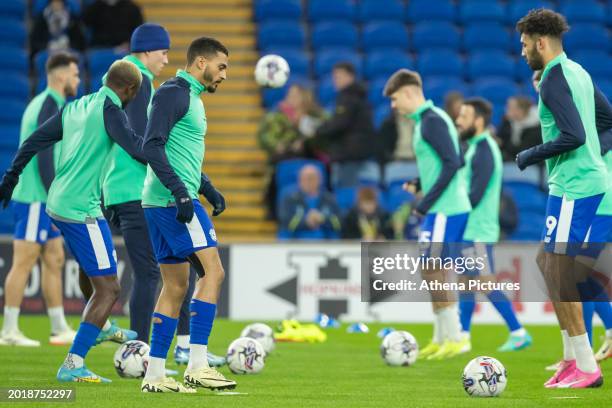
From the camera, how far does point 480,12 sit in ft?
67.1

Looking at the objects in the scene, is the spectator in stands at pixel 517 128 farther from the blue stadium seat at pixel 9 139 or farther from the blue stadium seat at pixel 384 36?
the blue stadium seat at pixel 9 139

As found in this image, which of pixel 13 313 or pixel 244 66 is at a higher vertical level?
pixel 244 66

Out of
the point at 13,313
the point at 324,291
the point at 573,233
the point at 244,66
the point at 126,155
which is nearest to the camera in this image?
the point at 573,233

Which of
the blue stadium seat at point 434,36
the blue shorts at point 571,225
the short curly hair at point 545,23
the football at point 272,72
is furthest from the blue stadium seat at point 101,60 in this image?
the blue shorts at point 571,225

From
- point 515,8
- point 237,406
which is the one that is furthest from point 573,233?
point 515,8

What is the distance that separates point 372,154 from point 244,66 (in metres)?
3.84

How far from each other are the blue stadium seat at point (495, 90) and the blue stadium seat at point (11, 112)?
722 cm

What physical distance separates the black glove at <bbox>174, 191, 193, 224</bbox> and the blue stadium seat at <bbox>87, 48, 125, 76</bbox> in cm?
1140

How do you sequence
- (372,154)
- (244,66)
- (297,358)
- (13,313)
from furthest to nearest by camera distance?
1. (244,66)
2. (372,154)
3. (13,313)
4. (297,358)

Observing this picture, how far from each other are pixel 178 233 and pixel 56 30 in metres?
11.7

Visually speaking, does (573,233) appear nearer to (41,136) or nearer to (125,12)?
(41,136)

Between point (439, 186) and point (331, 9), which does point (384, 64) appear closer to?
point (331, 9)

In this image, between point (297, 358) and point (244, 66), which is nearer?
point (297, 358)

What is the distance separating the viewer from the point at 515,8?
68.0ft
